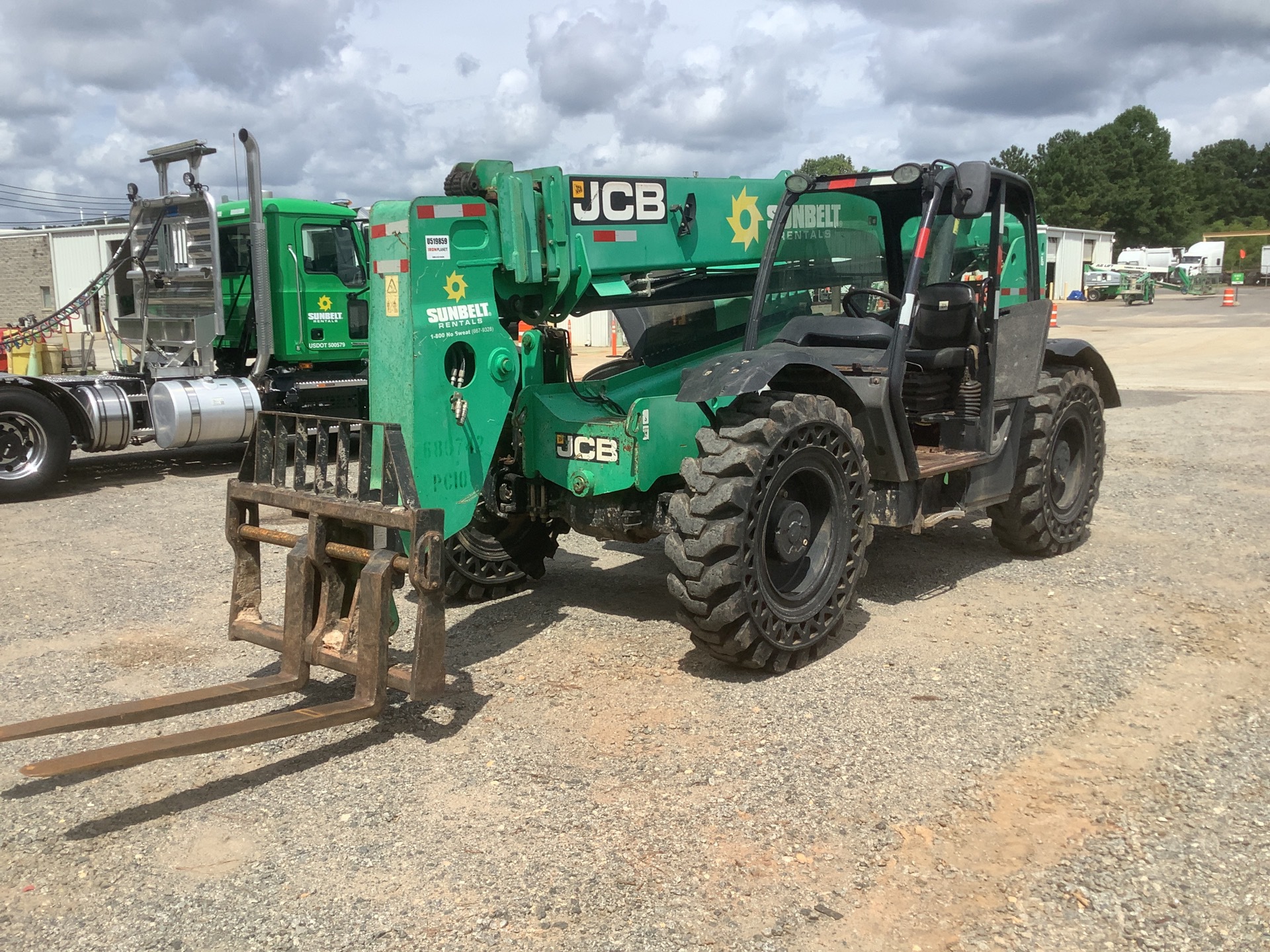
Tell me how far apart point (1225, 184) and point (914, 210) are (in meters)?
114

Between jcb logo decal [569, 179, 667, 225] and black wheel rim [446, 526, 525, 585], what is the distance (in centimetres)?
194

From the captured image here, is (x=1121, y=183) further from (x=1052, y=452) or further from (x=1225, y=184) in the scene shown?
(x=1052, y=452)

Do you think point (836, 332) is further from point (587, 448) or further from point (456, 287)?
point (456, 287)

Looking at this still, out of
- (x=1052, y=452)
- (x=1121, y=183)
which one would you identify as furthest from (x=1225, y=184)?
(x=1052, y=452)

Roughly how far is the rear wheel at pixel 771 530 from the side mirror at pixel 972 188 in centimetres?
135

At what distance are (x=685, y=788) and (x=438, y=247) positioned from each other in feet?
8.53

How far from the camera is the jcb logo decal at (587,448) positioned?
549cm

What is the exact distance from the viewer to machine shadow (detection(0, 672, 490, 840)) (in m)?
4.05

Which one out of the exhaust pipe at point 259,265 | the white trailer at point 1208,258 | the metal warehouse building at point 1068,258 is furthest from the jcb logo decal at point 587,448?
the white trailer at point 1208,258

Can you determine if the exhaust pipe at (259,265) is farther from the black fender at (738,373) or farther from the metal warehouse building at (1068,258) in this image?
the metal warehouse building at (1068,258)

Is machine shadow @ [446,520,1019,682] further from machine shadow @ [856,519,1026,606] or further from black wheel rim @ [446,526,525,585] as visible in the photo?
black wheel rim @ [446,526,525,585]

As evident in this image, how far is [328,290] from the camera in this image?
12109 millimetres

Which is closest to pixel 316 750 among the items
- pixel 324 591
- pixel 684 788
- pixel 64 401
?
pixel 324 591

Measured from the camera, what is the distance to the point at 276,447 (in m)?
5.12
